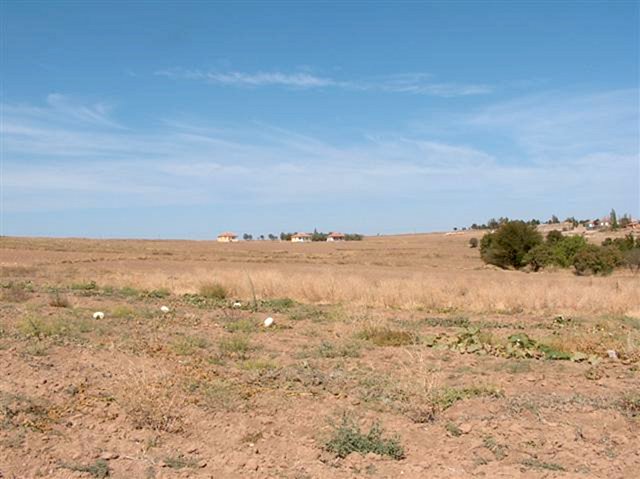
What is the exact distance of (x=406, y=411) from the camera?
25.4ft

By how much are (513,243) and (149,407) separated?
1681 inches

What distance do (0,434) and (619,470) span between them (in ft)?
19.8

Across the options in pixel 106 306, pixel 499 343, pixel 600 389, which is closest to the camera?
pixel 600 389

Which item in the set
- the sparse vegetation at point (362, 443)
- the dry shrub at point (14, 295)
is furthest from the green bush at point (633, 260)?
the sparse vegetation at point (362, 443)

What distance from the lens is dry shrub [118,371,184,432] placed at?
716 cm

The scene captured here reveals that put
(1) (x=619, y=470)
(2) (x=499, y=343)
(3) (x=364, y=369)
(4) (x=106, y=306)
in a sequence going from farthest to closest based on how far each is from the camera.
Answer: (4) (x=106, y=306)
(2) (x=499, y=343)
(3) (x=364, y=369)
(1) (x=619, y=470)

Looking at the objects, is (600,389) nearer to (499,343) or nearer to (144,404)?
(499,343)

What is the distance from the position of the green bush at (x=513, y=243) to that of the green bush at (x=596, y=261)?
5.75 m

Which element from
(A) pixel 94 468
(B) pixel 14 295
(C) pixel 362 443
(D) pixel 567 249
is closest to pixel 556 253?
(D) pixel 567 249

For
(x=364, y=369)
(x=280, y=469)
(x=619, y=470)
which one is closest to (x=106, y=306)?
(x=364, y=369)

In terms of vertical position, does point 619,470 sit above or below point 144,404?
below

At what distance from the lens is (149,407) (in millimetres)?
7262

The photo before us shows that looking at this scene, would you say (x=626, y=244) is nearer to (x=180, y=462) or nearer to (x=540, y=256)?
(x=540, y=256)

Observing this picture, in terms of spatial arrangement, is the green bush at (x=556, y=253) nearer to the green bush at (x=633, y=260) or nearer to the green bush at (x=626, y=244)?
the green bush at (x=633, y=260)
